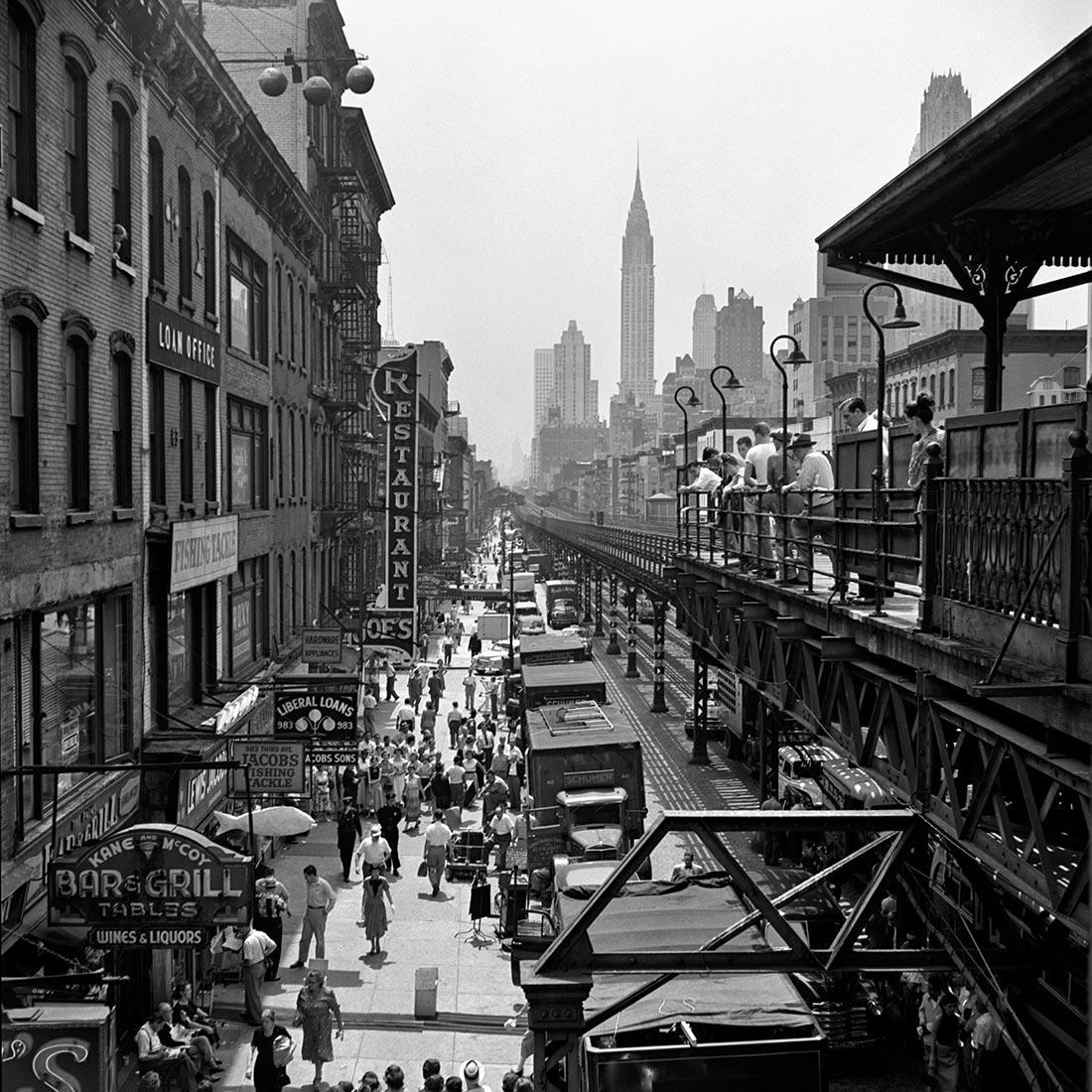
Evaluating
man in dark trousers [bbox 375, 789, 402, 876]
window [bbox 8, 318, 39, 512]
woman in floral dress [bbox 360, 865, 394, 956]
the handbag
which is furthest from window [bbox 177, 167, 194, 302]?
the handbag

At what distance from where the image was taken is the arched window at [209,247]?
23.8m

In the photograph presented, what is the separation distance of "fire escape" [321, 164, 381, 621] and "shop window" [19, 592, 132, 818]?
20.4 metres

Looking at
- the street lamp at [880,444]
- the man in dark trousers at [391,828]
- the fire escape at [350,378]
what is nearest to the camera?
the street lamp at [880,444]

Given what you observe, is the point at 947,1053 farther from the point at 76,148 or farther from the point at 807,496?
the point at 76,148

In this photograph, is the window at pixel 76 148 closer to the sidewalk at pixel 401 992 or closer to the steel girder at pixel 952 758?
the steel girder at pixel 952 758

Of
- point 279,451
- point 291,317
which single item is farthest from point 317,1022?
point 291,317

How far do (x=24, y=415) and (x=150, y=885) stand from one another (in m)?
5.14

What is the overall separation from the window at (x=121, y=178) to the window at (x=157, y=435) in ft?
7.91

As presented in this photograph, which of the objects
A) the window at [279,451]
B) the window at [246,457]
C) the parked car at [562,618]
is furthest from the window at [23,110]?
the parked car at [562,618]

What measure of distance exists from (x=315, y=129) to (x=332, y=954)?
26.9m

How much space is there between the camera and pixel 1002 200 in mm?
12719

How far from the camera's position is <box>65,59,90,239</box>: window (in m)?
15.9

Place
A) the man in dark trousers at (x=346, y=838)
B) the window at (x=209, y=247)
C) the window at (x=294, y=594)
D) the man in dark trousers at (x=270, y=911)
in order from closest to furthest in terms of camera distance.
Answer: the man in dark trousers at (x=270, y=911), the window at (x=209, y=247), the man in dark trousers at (x=346, y=838), the window at (x=294, y=594)

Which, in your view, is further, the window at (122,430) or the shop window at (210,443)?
the shop window at (210,443)
